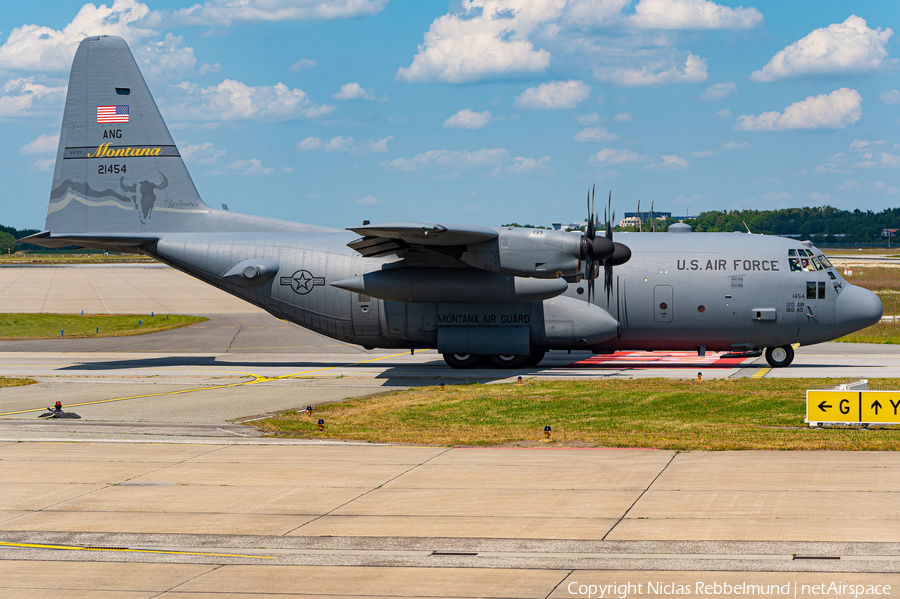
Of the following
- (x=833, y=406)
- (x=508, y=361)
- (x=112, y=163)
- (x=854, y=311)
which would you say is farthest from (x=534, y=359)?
(x=112, y=163)

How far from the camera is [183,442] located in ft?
57.1

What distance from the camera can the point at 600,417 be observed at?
20.2m

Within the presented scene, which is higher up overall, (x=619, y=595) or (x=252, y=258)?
(x=252, y=258)

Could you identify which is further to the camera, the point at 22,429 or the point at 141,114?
the point at 141,114

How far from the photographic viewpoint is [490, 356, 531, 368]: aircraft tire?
3085 centimetres

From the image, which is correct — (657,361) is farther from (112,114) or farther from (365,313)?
(112,114)

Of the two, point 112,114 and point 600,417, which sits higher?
point 112,114

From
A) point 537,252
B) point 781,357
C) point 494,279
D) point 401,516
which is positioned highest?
point 537,252

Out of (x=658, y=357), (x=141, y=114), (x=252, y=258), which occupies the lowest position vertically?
(x=658, y=357)

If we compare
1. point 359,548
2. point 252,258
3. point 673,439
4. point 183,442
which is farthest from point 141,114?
point 359,548

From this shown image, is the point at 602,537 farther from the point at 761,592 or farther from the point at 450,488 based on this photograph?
the point at 450,488

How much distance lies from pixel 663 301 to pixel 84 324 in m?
35.2

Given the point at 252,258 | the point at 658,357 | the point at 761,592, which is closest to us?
the point at 761,592

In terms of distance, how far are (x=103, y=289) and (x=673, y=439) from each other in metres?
75.1
